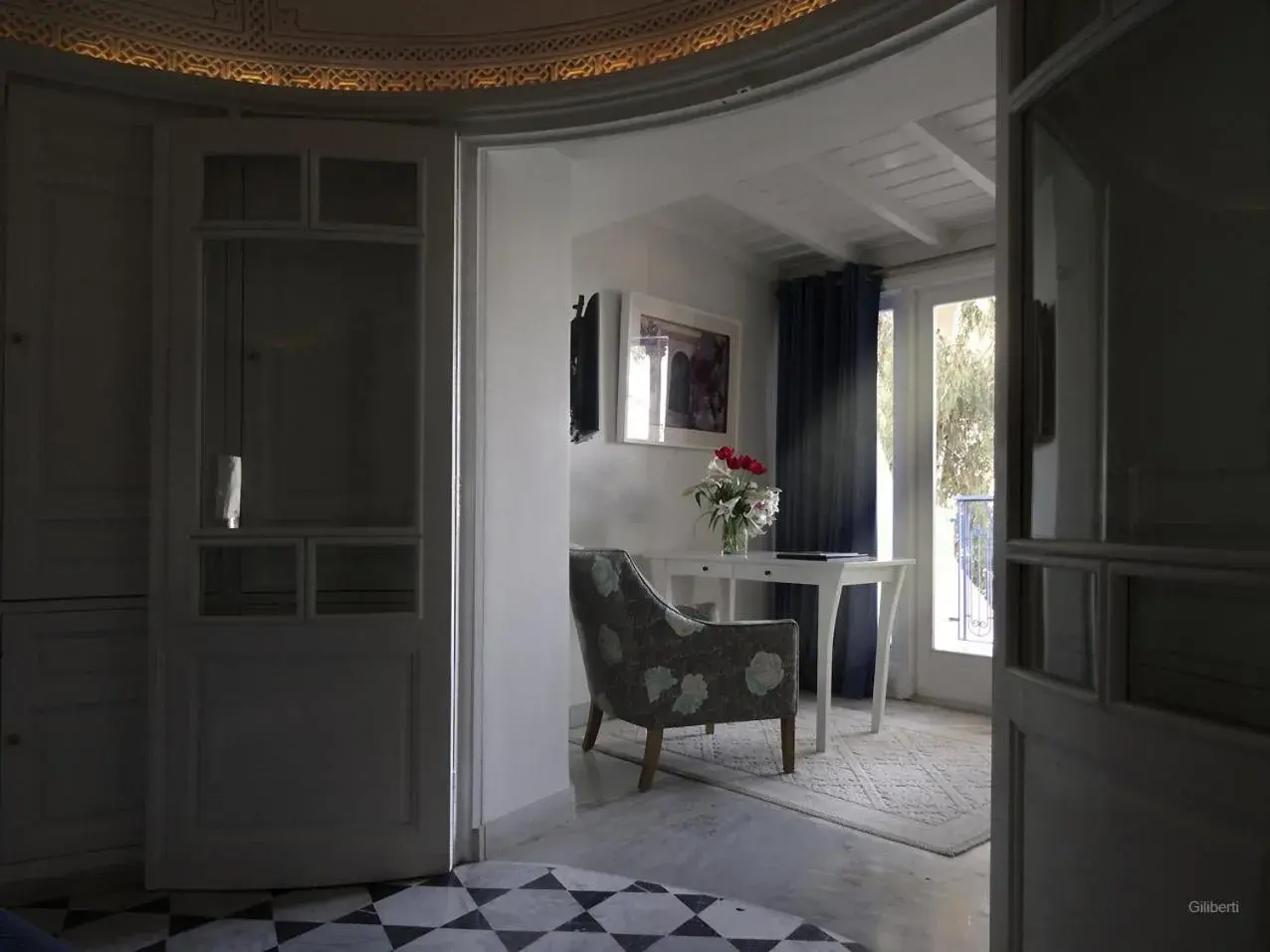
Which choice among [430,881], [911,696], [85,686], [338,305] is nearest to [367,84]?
[338,305]

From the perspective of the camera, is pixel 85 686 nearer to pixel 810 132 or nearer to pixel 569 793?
pixel 569 793

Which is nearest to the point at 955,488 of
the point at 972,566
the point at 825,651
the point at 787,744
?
the point at 972,566

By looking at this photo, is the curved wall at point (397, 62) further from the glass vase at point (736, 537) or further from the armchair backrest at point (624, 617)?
the glass vase at point (736, 537)

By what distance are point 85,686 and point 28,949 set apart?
1.71 meters

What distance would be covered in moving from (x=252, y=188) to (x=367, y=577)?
1.09m

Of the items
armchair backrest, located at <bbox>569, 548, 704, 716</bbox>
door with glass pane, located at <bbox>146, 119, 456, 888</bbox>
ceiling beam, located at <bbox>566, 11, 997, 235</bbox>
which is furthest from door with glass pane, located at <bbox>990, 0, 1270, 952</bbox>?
armchair backrest, located at <bbox>569, 548, 704, 716</bbox>

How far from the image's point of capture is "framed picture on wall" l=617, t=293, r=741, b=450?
14.8 feet

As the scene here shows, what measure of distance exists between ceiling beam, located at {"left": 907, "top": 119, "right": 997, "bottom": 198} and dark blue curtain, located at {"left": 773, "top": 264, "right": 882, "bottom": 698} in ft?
3.71

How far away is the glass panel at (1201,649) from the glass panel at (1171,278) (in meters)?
0.07

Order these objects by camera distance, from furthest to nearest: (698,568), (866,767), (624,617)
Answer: (698,568) → (866,767) → (624,617)

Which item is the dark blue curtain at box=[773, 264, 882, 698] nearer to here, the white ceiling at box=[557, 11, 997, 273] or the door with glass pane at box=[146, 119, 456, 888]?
the white ceiling at box=[557, 11, 997, 273]

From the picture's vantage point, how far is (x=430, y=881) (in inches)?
96.9

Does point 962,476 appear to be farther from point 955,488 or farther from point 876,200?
point 876,200

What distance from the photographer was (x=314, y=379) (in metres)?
2.60
